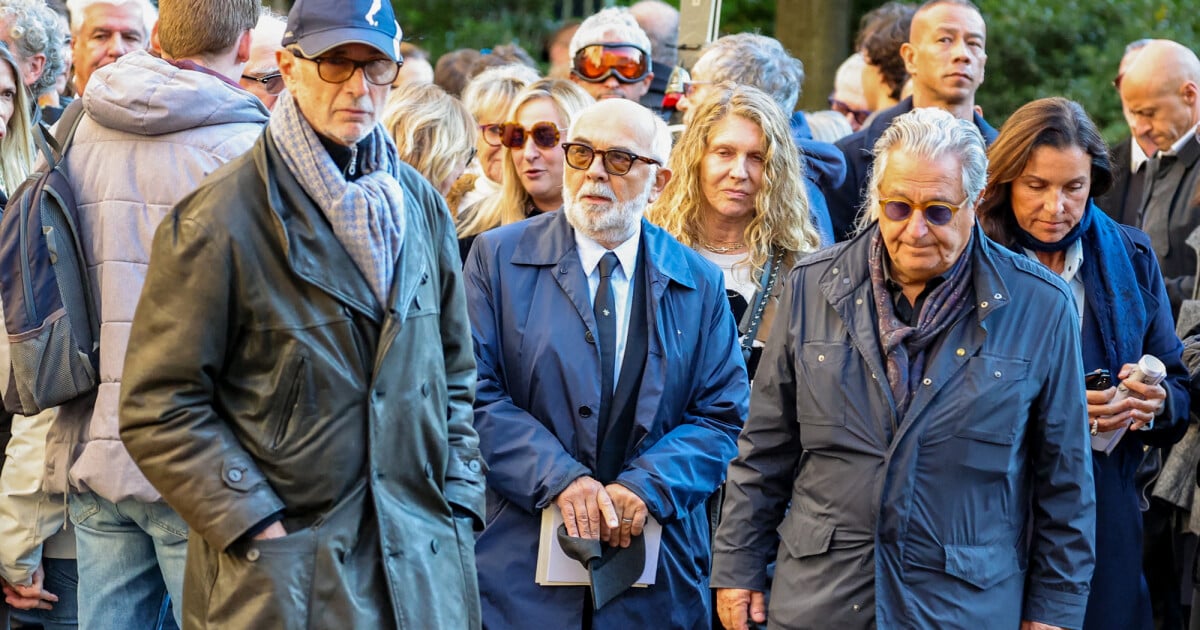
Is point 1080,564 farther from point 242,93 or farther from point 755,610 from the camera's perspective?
point 242,93

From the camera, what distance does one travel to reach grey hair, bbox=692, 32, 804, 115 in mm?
7359

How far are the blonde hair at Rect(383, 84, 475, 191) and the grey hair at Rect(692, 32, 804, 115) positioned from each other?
1221mm

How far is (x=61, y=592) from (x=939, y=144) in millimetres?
3047

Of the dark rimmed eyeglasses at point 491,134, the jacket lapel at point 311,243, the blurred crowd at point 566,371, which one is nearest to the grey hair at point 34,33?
the blurred crowd at point 566,371

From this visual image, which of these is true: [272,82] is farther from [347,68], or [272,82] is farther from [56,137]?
[347,68]

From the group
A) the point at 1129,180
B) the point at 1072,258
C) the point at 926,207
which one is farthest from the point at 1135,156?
the point at 926,207

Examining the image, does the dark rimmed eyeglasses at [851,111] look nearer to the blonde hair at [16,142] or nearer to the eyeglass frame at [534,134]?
the eyeglass frame at [534,134]

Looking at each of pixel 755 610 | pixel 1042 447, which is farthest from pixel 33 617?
pixel 1042 447

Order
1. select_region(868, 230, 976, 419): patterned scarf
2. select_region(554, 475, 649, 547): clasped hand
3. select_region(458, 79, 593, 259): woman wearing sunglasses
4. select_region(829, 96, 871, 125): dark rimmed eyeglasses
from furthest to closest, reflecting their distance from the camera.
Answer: select_region(829, 96, 871, 125): dark rimmed eyeglasses, select_region(458, 79, 593, 259): woman wearing sunglasses, select_region(554, 475, 649, 547): clasped hand, select_region(868, 230, 976, 419): patterned scarf

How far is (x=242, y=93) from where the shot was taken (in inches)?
182

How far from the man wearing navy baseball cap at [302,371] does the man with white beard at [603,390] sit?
3.84ft

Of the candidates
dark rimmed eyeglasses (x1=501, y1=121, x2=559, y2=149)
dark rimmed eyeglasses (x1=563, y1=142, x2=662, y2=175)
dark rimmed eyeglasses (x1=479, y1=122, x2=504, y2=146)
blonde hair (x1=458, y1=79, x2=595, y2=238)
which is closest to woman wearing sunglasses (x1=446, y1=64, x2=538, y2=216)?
dark rimmed eyeglasses (x1=479, y1=122, x2=504, y2=146)

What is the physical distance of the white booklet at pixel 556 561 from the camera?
4.94 meters

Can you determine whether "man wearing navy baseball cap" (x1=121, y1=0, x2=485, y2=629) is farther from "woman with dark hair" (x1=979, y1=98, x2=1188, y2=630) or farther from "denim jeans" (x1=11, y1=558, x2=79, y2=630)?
"woman with dark hair" (x1=979, y1=98, x2=1188, y2=630)
